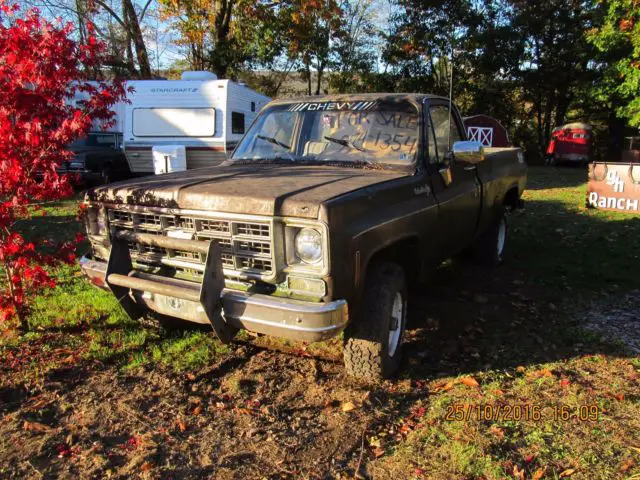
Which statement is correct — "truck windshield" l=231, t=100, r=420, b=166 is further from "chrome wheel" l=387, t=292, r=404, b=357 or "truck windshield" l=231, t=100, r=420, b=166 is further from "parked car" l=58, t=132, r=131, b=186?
"parked car" l=58, t=132, r=131, b=186

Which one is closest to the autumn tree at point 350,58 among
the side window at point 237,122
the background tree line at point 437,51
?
the background tree line at point 437,51

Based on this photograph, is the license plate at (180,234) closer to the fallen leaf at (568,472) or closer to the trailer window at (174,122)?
the fallen leaf at (568,472)

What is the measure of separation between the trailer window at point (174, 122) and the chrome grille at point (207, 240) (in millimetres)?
9249

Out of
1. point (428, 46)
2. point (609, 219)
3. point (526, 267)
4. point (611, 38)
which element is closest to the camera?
point (526, 267)

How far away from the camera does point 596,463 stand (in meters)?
2.76

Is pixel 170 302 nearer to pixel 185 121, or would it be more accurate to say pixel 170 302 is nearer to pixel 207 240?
pixel 207 240

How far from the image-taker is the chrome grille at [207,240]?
3105mm

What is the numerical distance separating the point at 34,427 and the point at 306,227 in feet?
6.53

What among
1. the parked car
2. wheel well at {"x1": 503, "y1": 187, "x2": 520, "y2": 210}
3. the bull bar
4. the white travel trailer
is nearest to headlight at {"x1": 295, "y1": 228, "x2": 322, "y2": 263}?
the bull bar

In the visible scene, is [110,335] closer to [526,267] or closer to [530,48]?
[526,267]

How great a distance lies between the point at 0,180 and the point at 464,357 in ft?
12.2

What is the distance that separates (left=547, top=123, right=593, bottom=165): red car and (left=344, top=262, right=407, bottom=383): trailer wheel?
24922mm

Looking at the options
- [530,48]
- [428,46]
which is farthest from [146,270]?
[530,48]

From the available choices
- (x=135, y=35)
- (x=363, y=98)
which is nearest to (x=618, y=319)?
(x=363, y=98)
